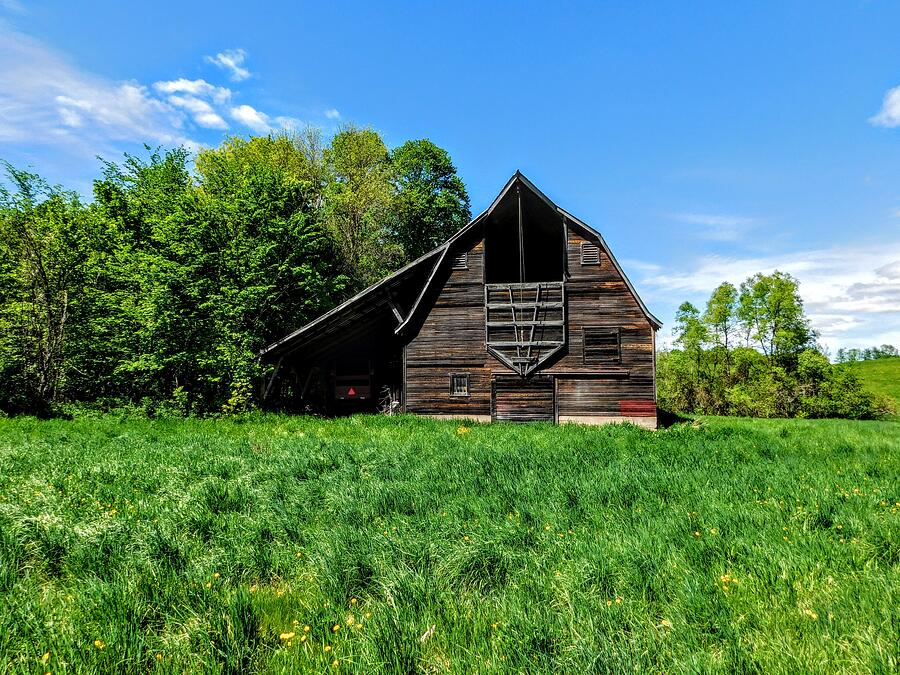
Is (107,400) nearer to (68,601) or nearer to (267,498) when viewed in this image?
(267,498)

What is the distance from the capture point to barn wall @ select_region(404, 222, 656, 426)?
17953 millimetres

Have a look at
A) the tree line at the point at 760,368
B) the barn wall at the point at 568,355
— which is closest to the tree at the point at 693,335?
the tree line at the point at 760,368

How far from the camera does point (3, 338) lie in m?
19.2

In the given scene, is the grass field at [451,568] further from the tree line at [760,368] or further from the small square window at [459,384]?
the tree line at [760,368]

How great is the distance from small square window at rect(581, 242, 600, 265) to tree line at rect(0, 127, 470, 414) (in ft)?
45.6

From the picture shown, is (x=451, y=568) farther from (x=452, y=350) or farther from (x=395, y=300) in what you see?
(x=395, y=300)

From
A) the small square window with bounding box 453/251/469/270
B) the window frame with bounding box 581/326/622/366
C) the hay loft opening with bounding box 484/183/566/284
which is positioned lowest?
the window frame with bounding box 581/326/622/366

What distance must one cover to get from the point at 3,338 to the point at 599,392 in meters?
26.5

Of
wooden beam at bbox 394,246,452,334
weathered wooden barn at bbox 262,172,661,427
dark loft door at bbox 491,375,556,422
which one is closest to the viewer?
weathered wooden barn at bbox 262,172,661,427

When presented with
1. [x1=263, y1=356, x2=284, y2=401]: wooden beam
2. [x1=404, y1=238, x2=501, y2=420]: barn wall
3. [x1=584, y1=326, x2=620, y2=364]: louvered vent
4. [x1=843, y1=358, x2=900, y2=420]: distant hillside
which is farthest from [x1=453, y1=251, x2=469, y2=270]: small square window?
[x1=843, y1=358, x2=900, y2=420]: distant hillside

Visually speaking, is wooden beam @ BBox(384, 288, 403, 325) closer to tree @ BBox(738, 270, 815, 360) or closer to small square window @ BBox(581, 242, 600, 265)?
small square window @ BBox(581, 242, 600, 265)

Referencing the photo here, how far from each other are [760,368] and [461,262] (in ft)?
76.4

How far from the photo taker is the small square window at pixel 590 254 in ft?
60.4

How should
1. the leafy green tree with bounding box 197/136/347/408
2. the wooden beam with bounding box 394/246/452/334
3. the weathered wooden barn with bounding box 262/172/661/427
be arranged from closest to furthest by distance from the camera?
the weathered wooden barn with bounding box 262/172/661/427
the wooden beam with bounding box 394/246/452/334
the leafy green tree with bounding box 197/136/347/408
